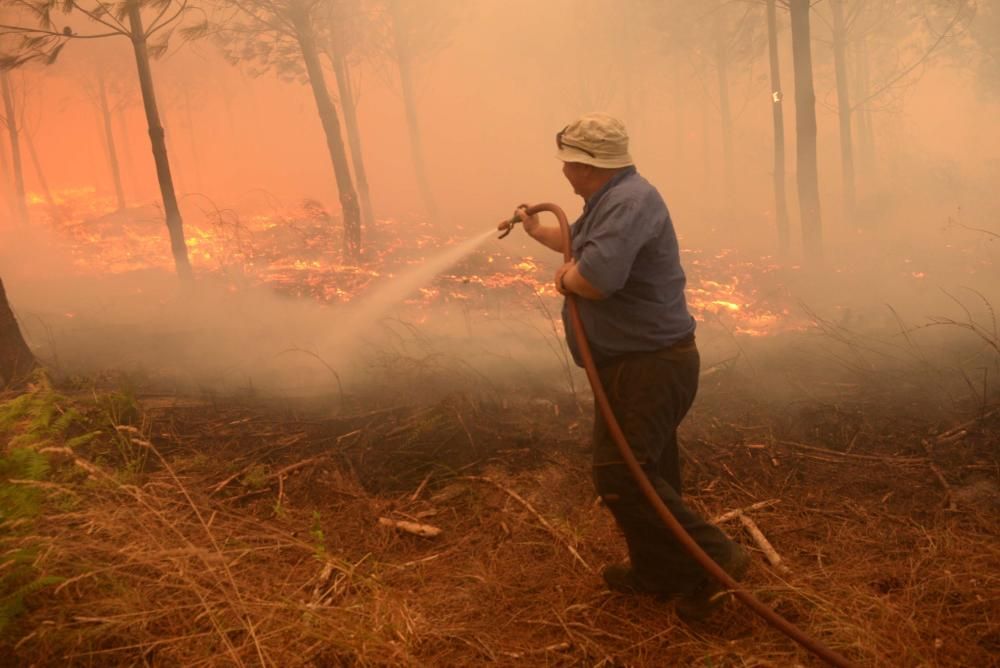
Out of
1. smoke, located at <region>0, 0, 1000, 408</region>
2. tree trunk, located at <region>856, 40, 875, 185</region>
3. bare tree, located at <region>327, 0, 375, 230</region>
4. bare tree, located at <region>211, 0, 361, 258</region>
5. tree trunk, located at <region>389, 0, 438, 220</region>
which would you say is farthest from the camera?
tree trunk, located at <region>856, 40, 875, 185</region>

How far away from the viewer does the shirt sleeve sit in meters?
2.47

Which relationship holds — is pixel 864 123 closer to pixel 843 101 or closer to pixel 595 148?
pixel 843 101

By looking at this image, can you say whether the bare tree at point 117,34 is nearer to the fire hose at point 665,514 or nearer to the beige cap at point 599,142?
the beige cap at point 599,142

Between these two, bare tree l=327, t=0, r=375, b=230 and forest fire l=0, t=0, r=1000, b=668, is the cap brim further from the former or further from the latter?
bare tree l=327, t=0, r=375, b=230

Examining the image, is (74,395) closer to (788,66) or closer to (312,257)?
(312,257)

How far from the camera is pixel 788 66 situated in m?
35.8

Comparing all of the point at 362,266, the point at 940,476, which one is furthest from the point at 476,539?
the point at 362,266

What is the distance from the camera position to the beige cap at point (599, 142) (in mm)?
2668

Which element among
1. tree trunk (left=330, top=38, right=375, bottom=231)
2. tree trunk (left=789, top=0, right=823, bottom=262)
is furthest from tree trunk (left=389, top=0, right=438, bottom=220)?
tree trunk (left=789, top=0, right=823, bottom=262)

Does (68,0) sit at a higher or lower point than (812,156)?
higher

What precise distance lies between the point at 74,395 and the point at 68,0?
6954mm

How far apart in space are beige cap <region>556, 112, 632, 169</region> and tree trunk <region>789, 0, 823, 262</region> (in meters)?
10.4

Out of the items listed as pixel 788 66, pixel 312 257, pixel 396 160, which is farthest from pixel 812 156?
pixel 396 160

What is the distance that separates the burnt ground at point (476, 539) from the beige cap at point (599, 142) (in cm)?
181
